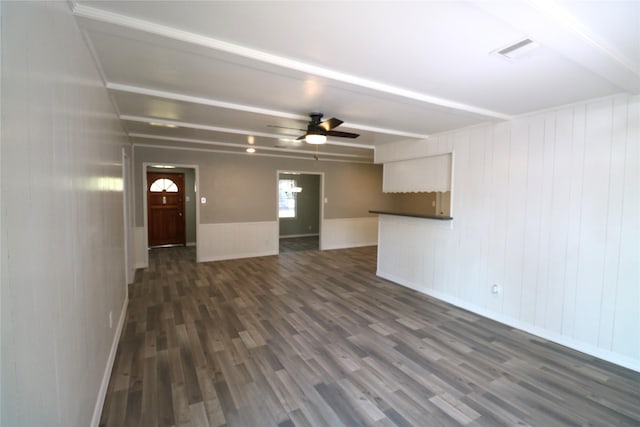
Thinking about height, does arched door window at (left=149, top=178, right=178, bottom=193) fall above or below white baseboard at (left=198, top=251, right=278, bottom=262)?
above

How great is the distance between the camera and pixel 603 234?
289 cm

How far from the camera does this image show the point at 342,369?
2.64 meters

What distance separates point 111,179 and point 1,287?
8.63ft

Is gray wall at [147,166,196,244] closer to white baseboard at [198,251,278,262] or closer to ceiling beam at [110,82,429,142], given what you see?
white baseboard at [198,251,278,262]

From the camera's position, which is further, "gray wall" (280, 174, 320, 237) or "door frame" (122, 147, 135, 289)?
"gray wall" (280, 174, 320, 237)

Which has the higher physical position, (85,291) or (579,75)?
(579,75)

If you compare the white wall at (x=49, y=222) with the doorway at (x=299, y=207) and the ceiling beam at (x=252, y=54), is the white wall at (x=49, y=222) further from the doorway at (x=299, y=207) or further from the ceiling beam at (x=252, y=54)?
the doorway at (x=299, y=207)

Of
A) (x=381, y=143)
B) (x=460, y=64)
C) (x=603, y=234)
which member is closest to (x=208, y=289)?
(x=381, y=143)

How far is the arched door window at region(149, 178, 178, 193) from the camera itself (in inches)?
320

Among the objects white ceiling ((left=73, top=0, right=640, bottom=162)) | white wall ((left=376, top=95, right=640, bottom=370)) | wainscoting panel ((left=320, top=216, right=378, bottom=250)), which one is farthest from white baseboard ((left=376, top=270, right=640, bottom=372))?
wainscoting panel ((left=320, top=216, right=378, bottom=250))

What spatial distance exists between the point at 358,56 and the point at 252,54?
724 millimetres

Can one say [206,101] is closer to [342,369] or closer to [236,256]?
[342,369]

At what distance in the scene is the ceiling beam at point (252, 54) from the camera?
1630 millimetres

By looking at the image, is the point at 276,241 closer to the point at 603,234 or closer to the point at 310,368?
the point at 310,368
